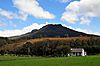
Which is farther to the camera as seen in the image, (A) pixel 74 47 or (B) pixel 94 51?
(A) pixel 74 47

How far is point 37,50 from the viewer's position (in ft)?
583

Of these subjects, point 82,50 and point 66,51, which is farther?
point 82,50

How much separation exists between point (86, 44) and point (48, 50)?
39.1 metres

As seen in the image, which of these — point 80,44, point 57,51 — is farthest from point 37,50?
point 80,44

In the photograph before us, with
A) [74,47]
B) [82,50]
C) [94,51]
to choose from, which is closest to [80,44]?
[74,47]

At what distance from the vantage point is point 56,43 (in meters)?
186

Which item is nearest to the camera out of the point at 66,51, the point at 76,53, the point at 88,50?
the point at 66,51

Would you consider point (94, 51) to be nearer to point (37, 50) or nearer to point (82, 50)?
point (82, 50)

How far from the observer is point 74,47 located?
200 m

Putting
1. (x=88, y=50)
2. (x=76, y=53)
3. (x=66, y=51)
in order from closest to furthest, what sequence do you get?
1. (x=66, y=51)
2. (x=88, y=50)
3. (x=76, y=53)

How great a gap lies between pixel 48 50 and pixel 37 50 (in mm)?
13993

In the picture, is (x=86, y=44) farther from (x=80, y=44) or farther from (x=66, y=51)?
(x=66, y=51)

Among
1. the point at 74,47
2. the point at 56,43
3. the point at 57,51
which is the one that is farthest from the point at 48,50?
the point at 74,47

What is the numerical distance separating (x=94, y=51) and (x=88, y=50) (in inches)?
404
